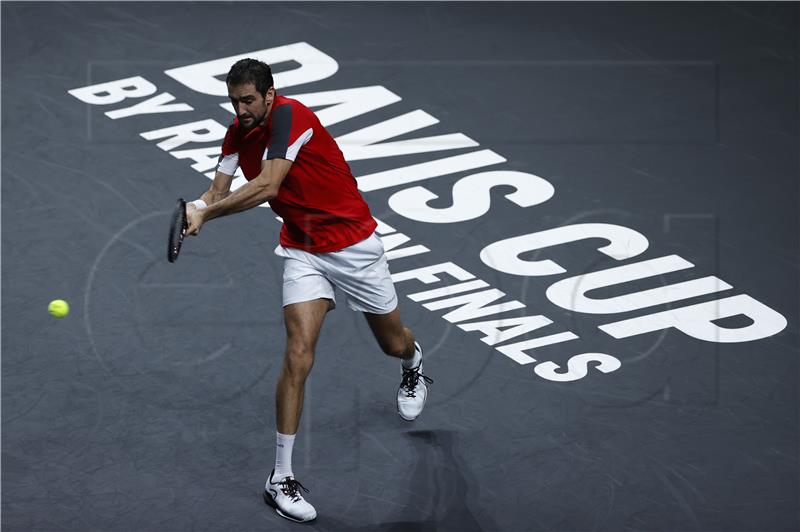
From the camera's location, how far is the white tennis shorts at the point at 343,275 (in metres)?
5.08

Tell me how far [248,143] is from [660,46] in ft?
15.4

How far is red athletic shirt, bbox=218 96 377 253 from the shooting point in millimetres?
4895

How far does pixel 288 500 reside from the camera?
501cm

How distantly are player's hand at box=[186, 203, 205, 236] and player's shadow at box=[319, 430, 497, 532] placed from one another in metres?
1.31

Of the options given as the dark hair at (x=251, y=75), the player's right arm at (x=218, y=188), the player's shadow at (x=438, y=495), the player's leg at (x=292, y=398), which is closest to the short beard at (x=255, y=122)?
the dark hair at (x=251, y=75)

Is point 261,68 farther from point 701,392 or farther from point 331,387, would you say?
point 701,392

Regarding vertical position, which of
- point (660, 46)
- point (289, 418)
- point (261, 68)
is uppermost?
point (261, 68)

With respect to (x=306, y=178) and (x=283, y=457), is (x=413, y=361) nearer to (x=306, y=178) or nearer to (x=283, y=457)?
(x=283, y=457)

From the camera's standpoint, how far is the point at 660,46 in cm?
889

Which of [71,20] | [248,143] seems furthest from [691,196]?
[71,20]

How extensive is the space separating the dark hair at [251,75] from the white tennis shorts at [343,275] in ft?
2.43

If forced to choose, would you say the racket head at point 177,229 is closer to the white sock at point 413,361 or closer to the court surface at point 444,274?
the court surface at point 444,274

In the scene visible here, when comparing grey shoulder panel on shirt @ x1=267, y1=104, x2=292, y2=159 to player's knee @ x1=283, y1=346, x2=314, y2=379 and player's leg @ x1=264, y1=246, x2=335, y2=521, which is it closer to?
player's leg @ x1=264, y1=246, x2=335, y2=521

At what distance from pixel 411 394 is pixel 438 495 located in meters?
0.61
